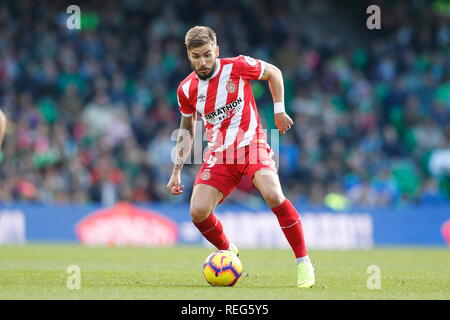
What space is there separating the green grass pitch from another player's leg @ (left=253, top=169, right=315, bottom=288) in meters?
0.21

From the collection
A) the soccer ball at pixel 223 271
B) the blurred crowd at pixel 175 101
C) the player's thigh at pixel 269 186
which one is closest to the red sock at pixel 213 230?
the soccer ball at pixel 223 271

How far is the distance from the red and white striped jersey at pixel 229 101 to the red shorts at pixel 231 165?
7 cm

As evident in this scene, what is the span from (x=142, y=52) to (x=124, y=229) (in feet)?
18.5

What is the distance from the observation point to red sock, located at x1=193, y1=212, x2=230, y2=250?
27.8 feet

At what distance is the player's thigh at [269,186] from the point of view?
7.85 metres

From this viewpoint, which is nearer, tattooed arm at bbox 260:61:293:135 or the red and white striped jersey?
tattooed arm at bbox 260:61:293:135

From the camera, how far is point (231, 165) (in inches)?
328

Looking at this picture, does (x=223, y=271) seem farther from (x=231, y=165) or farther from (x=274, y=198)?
(x=231, y=165)
